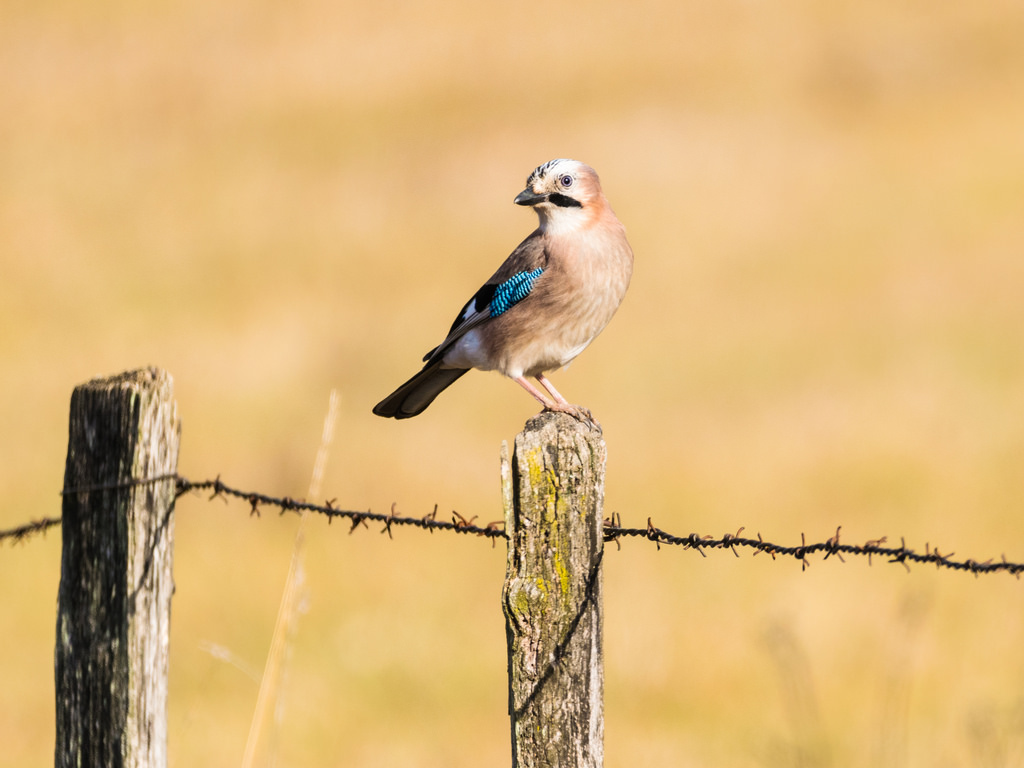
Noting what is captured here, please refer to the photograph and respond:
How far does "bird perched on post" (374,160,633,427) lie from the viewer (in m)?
6.05

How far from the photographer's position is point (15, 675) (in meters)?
10.0

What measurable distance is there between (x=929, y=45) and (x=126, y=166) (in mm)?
17994

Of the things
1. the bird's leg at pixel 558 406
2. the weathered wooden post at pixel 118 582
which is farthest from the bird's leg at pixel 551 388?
the weathered wooden post at pixel 118 582

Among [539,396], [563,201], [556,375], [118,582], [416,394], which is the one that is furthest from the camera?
[556,375]

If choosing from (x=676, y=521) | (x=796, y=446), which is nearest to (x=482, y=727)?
(x=676, y=521)

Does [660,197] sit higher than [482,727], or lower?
higher

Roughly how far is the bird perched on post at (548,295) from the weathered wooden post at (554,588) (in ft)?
8.20

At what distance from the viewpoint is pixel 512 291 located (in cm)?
620

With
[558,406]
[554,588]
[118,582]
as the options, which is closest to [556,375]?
[558,406]

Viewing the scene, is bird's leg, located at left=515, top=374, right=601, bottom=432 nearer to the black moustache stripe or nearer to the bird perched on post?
the bird perched on post

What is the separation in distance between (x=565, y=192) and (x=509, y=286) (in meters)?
0.50

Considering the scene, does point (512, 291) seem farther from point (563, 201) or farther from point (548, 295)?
point (563, 201)

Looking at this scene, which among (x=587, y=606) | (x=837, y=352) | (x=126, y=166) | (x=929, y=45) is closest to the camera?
(x=587, y=606)

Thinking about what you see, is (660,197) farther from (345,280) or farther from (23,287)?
(23,287)
